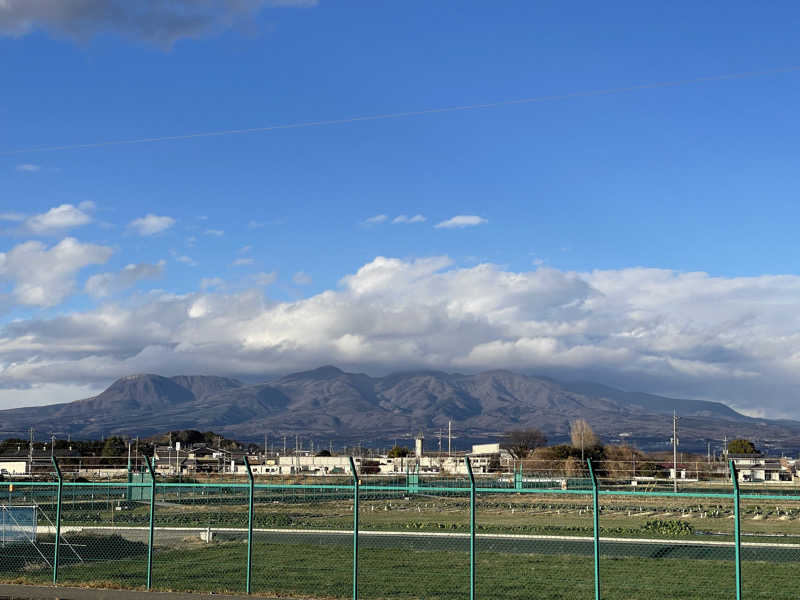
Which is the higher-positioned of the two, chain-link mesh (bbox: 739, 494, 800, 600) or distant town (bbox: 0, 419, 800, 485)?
chain-link mesh (bbox: 739, 494, 800, 600)

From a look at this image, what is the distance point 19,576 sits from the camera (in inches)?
861

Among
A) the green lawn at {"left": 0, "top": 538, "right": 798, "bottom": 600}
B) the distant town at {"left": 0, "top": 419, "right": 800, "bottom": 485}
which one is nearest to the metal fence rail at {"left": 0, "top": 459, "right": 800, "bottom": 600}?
the green lawn at {"left": 0, "top": 538, "right": 798, "bottom": 600}

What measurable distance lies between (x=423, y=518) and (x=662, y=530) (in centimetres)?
1288

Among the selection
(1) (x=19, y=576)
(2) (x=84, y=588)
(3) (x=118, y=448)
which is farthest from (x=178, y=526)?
(3) (x=118, y=448)

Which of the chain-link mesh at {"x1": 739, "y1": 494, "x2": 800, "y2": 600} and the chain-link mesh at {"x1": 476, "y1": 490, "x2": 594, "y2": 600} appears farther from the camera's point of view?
the chain-link mesh at {"x1": 739, "y1": 494, "x2": 800, "y2": 600}

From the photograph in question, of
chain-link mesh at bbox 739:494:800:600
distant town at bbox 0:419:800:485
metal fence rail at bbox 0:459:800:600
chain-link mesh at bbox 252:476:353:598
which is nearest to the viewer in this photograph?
metal fence rail at bbox 0:459:800:600

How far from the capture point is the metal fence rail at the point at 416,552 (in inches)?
806

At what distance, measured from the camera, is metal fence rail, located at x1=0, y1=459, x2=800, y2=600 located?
20.5 meters

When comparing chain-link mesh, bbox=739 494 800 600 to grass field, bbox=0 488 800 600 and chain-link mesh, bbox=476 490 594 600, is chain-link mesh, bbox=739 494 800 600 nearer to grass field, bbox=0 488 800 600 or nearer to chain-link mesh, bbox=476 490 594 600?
grass field, bbox=0 488 800 600

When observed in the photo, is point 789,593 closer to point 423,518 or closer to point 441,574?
point 441,574

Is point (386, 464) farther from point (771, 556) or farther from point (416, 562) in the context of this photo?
point (416, 562)

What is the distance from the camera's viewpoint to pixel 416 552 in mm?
Result: 29531

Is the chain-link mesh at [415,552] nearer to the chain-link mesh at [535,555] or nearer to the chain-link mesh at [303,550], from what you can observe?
the chain-link mesh at [303,550]

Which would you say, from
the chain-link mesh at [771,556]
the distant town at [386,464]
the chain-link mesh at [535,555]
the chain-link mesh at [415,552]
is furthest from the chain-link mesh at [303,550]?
the distant town at [386,464]
